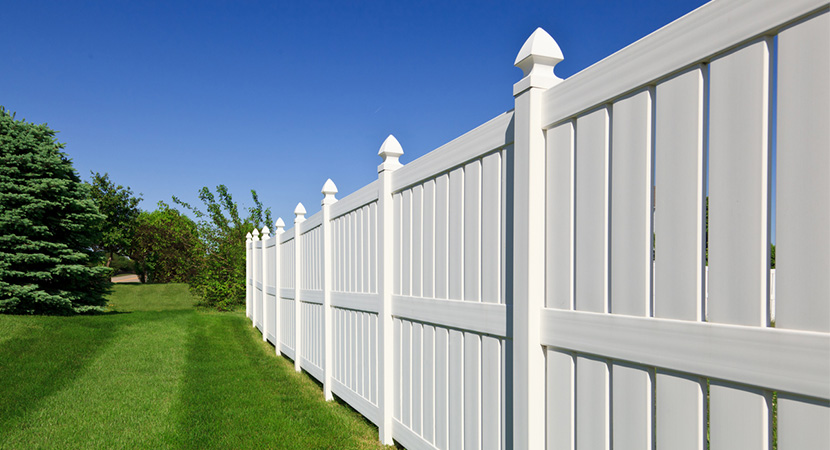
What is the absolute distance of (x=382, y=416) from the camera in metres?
4.12

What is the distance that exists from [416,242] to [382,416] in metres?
1.42

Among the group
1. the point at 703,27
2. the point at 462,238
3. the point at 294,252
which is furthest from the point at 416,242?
the point at 294,252

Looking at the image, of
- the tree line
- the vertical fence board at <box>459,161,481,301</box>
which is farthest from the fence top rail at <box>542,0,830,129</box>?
the tree line

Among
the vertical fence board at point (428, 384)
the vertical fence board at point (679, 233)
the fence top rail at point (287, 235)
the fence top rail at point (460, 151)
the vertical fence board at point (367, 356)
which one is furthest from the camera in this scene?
the fence top rail at point (287, 235)

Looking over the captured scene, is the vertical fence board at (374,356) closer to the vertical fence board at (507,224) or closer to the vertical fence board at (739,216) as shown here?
the vertical fence board at (507,224)

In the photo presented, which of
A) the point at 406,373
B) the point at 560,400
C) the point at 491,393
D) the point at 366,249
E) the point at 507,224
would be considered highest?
the point at 507,224

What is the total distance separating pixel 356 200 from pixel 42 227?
11.8 meters

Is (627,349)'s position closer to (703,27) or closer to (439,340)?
(703,27)

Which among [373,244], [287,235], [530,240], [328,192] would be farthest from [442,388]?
[287,235]

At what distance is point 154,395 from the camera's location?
5.86m

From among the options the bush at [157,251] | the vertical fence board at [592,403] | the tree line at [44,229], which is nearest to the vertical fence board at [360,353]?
the vertical fence board at [592,403]

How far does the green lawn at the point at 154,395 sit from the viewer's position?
4.43m

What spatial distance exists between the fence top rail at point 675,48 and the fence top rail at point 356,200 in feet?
8.07

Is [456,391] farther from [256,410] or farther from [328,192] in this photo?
[328,192]
